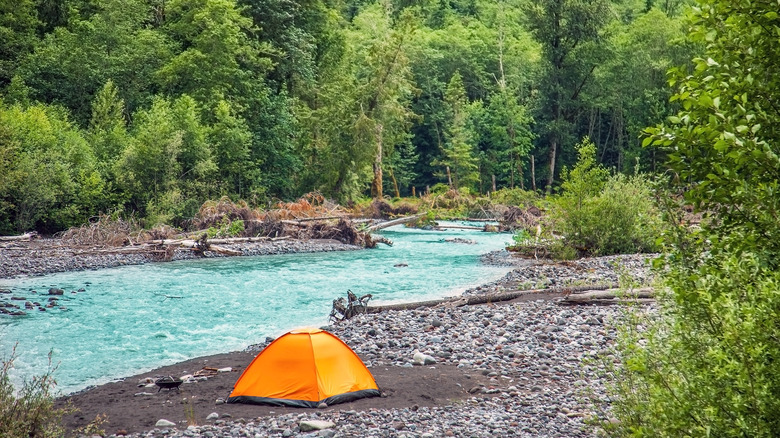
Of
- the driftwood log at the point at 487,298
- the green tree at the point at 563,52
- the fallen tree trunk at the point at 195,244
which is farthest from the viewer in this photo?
the green tree at the point at 563,52

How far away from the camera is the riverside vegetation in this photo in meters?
3.43

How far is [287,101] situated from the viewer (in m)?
40.0

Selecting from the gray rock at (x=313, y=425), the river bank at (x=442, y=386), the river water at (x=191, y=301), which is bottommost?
the river water at (x=191, y=301)

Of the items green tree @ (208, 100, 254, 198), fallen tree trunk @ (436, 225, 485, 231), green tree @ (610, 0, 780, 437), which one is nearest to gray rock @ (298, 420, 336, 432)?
green tree @ (610, 0, 780, 437)

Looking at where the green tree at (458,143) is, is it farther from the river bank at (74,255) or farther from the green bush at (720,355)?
the green bush at (720,355)

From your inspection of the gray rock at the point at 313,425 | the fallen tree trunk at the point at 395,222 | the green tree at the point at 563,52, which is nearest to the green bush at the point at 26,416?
the gray rock at the point at 313,425

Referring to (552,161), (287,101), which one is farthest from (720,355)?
(552,161)

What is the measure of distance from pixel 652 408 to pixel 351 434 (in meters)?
3.14

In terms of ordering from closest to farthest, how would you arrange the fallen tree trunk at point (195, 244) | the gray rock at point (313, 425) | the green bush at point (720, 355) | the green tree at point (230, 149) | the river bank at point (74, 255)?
the green bush at point (720, 355), the gray rock at point (313, 425), the river bank at point (74, 255), the fallen tree trunk at point (195, 244), the green tree at point (230, 149)

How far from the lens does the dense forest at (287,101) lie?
2702cm

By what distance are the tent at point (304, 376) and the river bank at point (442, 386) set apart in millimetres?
208

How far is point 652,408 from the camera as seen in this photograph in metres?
3.98

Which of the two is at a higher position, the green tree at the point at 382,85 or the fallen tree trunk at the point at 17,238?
the green tree at the point at 382,85

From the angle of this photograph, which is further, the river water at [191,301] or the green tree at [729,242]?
the river water at [191,301]
